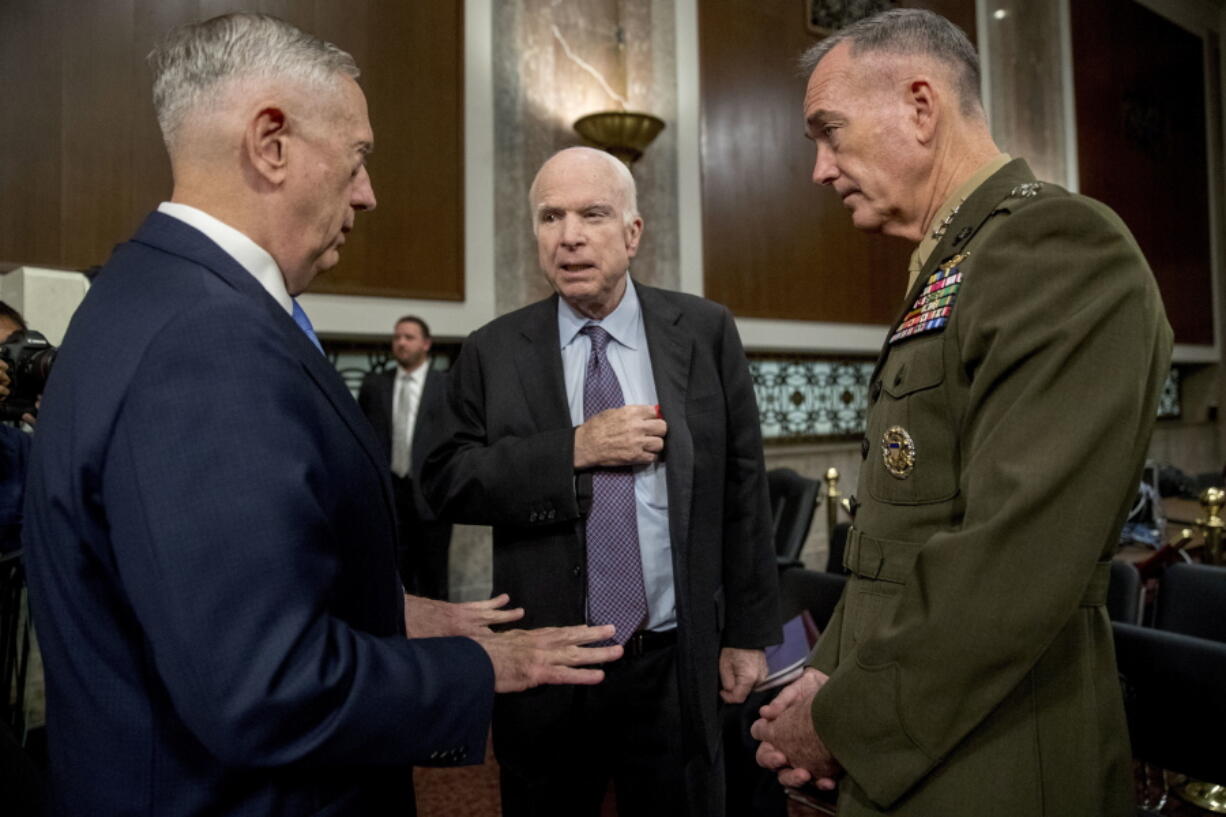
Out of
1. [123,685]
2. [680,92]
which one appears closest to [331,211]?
[123,685]

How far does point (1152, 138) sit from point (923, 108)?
31.1 ft

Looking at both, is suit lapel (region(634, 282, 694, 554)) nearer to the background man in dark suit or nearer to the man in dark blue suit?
the background man in dark suit

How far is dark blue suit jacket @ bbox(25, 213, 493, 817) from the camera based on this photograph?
2.53 ft

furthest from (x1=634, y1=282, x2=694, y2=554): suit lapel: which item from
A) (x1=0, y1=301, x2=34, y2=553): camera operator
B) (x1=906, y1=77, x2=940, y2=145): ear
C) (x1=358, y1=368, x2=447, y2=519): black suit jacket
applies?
(x1=358, y1=368, x2=447, y2=519): black suit jacket

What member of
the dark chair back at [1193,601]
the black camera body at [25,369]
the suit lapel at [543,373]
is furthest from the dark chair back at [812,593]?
the black camera body at [25,369]

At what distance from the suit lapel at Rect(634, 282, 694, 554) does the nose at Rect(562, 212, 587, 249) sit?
0.19 m

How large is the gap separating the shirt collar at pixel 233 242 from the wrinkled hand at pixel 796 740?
2.70 feet

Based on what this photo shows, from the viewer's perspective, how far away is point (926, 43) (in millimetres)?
1187

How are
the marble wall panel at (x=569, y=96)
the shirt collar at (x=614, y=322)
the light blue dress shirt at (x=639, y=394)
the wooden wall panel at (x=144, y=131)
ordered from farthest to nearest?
the marble wall panel at (x=569, y=96)
the wooden wall panel at (x=144, y=131)
the shirt collar at (x=614, y=322)
the light blue dress shirt at (x=639, y=394)

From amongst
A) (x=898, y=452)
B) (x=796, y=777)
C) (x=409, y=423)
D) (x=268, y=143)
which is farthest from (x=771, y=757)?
(x=409, y=423)

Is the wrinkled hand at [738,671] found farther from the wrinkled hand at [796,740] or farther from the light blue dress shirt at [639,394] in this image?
Result: the wrinkled hand at [796,740]

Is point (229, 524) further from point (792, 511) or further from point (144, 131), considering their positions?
point (144, 131)

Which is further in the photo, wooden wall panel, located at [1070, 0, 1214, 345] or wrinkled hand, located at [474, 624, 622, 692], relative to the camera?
wooden wall panel, located at [1070, 0, 1214, 345]

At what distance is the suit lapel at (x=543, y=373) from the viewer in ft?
5.54
